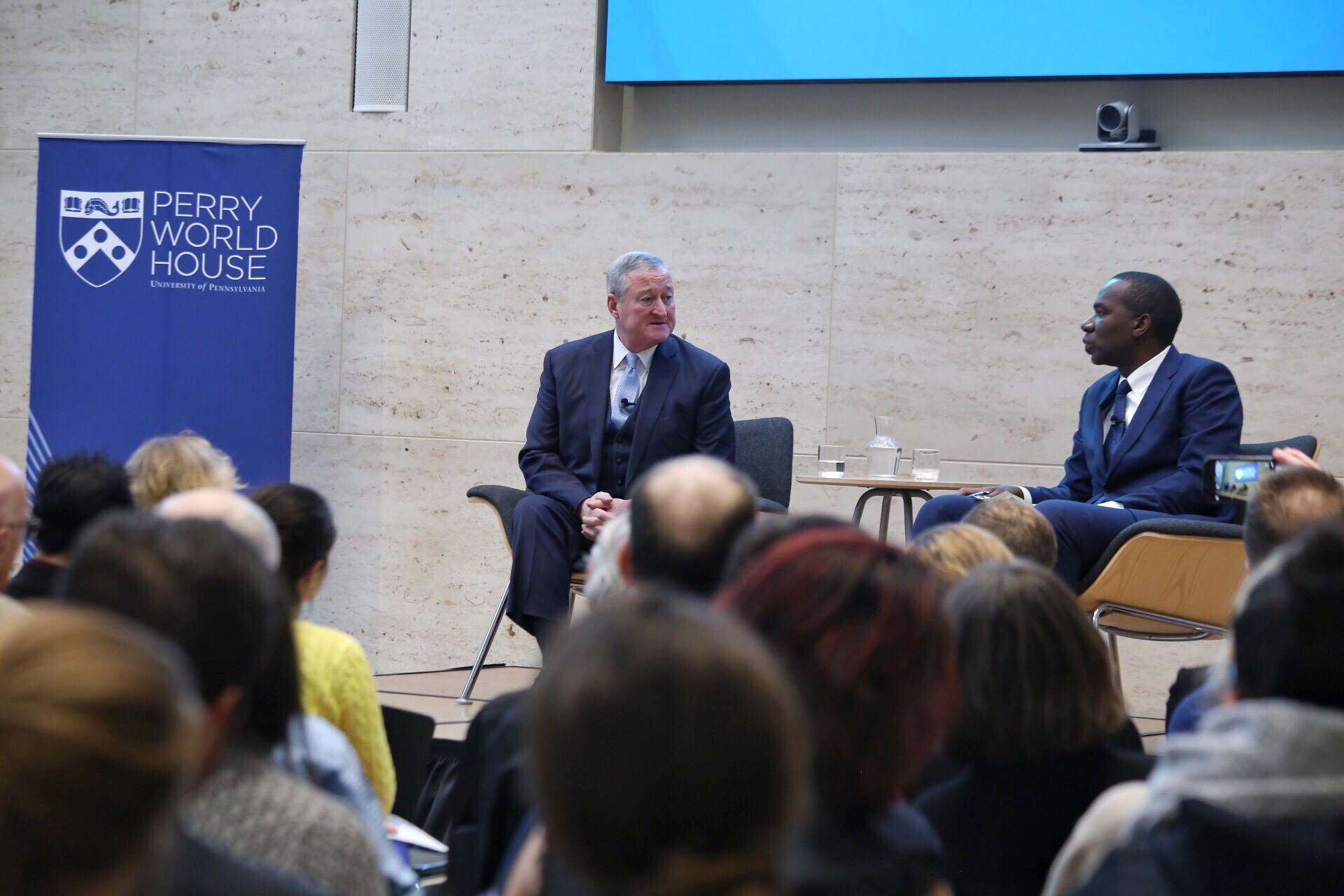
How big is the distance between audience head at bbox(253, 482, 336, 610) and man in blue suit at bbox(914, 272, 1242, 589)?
215 cm

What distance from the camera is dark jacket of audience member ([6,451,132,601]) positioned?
2568mm

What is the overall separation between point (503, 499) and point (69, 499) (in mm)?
1944

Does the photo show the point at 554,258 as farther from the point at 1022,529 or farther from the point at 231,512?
the point at 231,512

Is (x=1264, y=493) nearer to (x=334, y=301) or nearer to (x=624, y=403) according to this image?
(x=624, y=403)


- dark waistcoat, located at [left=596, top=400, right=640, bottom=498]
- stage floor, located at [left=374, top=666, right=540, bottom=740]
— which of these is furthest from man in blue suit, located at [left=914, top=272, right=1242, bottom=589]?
stage floor, located at [left=374, top=666, right=540, bottom=740]

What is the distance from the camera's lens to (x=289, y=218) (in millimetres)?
5605

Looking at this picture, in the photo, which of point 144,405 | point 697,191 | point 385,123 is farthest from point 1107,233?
point 144,405

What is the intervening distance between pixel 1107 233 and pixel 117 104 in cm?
454

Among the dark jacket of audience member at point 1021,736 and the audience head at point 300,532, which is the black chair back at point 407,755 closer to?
the audience head at point 300,532

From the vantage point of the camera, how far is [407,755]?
2594 mm

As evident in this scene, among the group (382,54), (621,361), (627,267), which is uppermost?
(382,54)

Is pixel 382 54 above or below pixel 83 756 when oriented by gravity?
above

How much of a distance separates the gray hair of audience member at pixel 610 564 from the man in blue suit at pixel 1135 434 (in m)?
→ 2.09

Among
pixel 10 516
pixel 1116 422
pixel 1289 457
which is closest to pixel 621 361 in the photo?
pixel 1116 422
